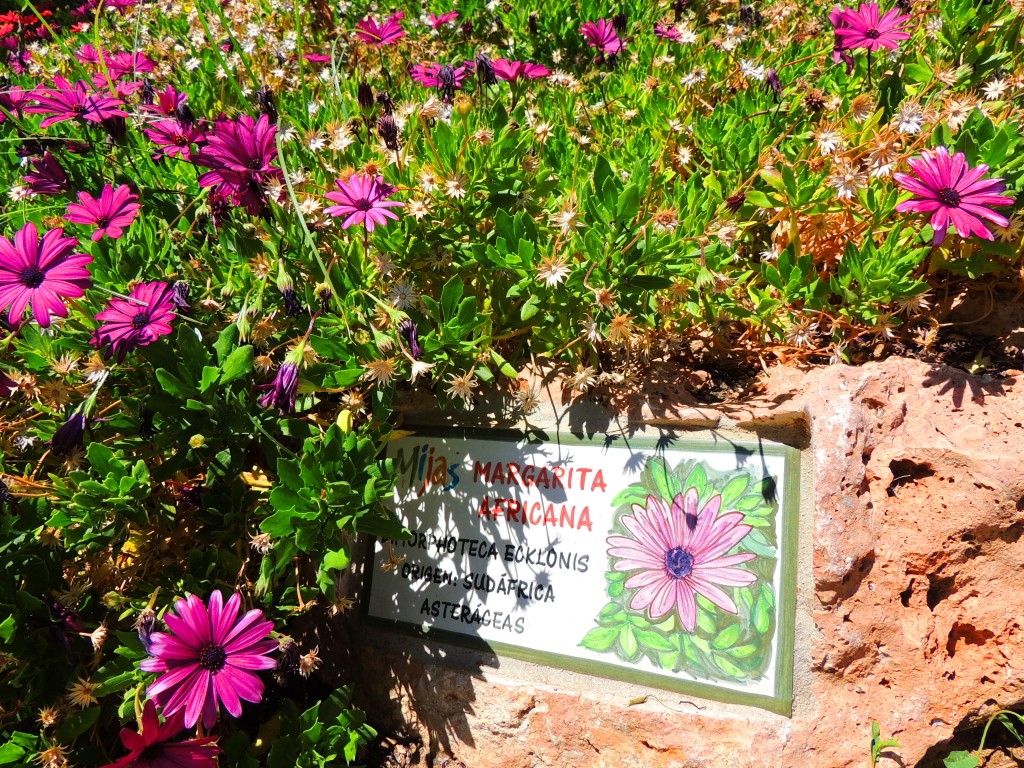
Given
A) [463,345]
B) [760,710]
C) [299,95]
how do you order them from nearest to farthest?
[760,710], [463,345], [299,95]

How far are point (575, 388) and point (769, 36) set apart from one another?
6.32ft

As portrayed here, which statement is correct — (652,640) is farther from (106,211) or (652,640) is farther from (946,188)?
(106,211)

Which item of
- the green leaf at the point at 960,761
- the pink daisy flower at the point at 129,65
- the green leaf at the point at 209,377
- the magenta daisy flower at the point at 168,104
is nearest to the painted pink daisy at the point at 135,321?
the green leaf at the point at 209,377

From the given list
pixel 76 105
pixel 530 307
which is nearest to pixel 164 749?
pixel 530 307

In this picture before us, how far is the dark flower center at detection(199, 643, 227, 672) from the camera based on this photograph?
141 cm

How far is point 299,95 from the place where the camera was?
2680 millimetres

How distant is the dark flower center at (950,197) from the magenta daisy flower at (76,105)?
6.68 feet

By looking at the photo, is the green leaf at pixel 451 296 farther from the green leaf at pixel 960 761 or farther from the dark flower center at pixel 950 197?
the green leaf at pixel 960 761

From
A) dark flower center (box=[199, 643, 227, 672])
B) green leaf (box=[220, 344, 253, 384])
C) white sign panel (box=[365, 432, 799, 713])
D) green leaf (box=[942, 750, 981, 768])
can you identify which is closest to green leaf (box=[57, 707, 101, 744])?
dark flower center (box=[199, 643, 227, 672])

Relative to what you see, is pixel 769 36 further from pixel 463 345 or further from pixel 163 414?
pixel 163 414

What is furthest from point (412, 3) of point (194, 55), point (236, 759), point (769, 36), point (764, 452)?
point (236, 759)

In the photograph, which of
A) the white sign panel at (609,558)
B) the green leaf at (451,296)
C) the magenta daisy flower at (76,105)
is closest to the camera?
the white sign panel at (609,558)

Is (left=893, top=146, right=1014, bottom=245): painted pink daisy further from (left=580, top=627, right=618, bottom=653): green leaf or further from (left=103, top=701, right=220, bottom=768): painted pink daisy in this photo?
(left=103, top=701, right=220, bottom=768): painted pink daisy

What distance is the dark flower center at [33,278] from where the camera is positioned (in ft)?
5.01
